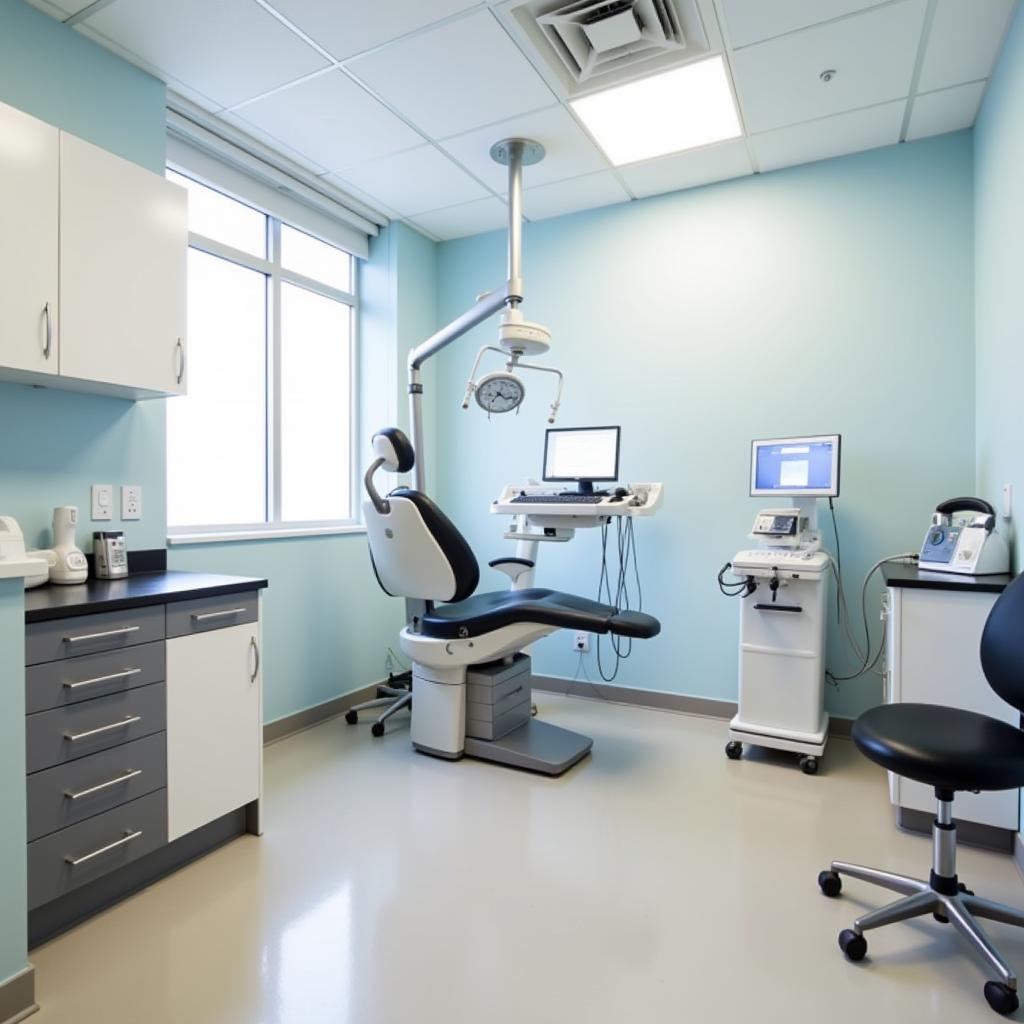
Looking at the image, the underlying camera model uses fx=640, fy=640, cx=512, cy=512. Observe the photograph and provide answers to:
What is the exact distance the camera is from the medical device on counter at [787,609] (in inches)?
106

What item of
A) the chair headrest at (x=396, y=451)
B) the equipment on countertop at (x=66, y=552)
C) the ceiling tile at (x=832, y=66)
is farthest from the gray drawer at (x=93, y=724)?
the ceiling tile at (x=832, y=66)

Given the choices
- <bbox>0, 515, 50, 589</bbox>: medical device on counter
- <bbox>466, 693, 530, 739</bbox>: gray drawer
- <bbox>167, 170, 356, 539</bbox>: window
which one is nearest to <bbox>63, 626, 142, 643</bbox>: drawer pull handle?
<bbox>0, 515, 50, 589</bbox>: medical device on counter

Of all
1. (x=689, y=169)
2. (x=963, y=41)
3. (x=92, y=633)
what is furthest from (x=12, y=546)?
(x=963, y=41)

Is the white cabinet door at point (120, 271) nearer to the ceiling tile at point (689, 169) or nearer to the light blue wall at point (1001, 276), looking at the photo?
the ceiling tile at point (689, 169)

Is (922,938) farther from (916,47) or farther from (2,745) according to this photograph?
(916,47)

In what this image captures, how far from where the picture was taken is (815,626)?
8.80ft

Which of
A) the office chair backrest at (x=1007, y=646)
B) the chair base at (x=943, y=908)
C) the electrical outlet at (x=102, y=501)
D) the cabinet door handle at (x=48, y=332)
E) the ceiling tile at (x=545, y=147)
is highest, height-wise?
the ceiling tile at (x=545, y=147)

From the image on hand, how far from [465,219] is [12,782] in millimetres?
3463

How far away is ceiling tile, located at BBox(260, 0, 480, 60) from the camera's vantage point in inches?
83.4

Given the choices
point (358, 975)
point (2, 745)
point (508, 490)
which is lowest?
point (358, 975)

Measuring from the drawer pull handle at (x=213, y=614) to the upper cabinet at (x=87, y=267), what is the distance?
813 mm

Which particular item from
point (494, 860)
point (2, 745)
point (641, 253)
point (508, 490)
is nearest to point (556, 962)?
point (494, 860)

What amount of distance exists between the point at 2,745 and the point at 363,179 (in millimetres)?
2974

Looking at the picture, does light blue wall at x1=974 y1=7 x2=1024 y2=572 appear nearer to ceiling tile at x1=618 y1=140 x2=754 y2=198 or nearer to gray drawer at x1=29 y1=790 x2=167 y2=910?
ceiling tile at x1=618 y1=140 x2=754 y2=198
